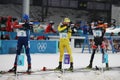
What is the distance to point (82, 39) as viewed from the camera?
88.3ft

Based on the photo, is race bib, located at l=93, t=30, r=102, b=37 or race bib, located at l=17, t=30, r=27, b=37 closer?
race bib, located at l=17, t=30, r=27, b=37

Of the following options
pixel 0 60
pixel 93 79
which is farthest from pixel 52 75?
pixel 0 60

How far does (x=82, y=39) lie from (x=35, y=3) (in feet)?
56.2

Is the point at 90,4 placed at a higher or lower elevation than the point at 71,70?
higher

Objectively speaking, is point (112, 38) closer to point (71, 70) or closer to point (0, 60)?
point (0, 60)

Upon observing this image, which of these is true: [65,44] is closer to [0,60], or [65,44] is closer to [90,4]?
Answer: [0,60]

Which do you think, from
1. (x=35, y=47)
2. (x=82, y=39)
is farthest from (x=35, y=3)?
(x=35, y=47)

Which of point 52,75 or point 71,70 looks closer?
point 52,75

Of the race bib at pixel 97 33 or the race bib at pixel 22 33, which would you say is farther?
the race bib at pixel 97 33

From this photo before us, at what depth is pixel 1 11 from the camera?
40625 mm

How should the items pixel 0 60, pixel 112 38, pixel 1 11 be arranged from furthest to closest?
1. pixel 1 11
2. pixel 112 38
3. pixel 0 60

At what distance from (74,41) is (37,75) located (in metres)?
13.9

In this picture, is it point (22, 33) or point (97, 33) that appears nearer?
point (22, 33)

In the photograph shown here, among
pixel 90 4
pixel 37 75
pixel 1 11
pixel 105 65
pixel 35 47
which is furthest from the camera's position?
pixel 90 4
